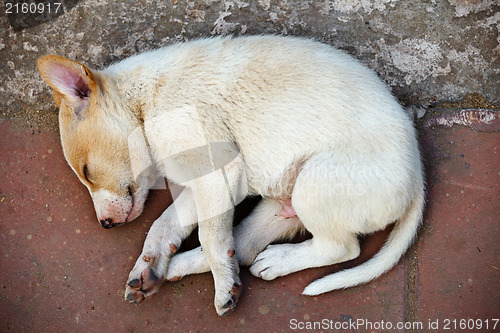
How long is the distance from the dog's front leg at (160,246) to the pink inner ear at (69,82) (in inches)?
33.3

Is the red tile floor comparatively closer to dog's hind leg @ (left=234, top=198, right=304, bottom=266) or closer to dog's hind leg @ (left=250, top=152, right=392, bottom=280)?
dog's hind leg @ (left=234, top=198, right=304, bottom=266)

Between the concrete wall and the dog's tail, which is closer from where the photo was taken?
the dog's tail

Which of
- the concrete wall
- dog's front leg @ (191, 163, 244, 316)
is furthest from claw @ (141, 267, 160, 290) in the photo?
the concrete wall

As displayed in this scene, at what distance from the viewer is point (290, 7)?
10.9 feet

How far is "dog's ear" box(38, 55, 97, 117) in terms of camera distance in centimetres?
237

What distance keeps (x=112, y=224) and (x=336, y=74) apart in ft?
5.00

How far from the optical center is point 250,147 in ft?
8.78

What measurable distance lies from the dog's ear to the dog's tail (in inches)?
63.2

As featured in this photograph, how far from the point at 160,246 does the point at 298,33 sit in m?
1.67

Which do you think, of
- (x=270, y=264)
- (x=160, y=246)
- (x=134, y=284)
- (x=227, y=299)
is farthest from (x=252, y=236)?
(x=134, y=284)

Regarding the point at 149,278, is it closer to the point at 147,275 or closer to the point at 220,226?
the point at 147,275

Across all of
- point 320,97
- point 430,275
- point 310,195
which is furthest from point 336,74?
point 430,275

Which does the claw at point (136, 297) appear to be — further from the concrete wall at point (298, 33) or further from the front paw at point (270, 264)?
the concrete wall at point (298, 33)

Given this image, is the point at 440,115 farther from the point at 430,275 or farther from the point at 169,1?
the point at 169,1
